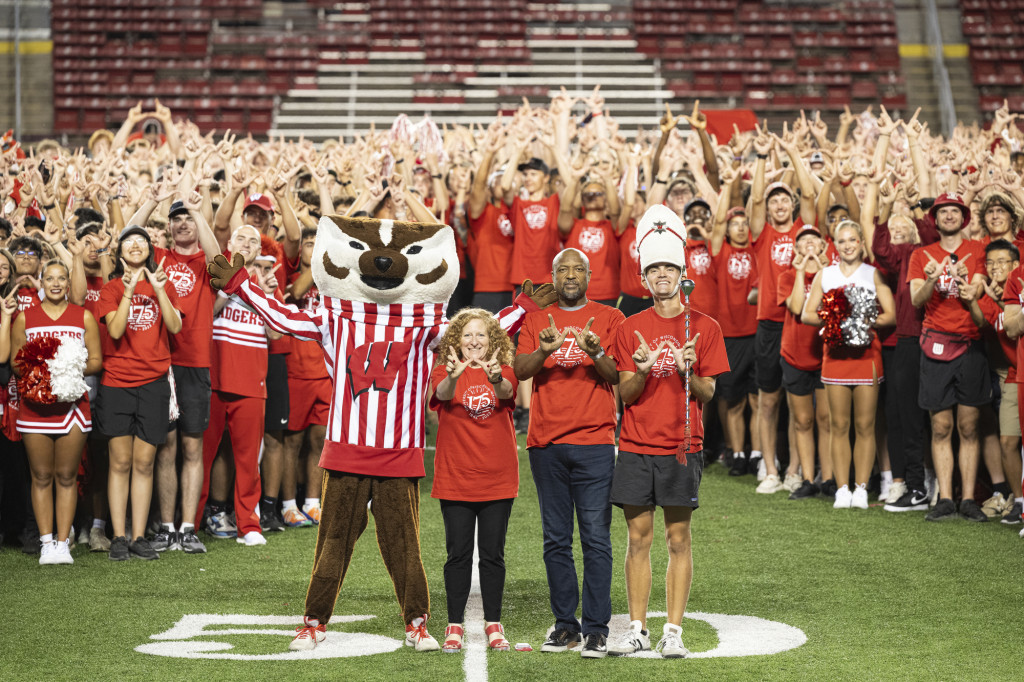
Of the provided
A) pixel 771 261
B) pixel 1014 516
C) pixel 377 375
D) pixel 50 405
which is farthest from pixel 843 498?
pixel 50 405

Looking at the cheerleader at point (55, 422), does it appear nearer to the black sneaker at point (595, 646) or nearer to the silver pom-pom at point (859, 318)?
the black sneaker at point (595, 646)

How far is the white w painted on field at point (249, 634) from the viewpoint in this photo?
4633mm

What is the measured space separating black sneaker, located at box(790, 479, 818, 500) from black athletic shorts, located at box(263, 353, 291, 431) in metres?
3.34

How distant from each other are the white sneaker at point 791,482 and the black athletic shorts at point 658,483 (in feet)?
11.3

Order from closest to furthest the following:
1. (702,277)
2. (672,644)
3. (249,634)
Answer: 1. (672,644)
2. (249,634)
3. (702,277)

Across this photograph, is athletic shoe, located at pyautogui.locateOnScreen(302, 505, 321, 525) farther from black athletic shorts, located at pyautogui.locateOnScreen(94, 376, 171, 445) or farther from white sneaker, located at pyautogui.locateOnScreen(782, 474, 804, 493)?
white sneaker, located at pyautogui.locateOnScreen(782, 474, 804, 493)

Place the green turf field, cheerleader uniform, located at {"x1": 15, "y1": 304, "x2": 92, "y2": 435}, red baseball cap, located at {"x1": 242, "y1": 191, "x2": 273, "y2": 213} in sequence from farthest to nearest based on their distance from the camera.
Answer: red baseball cap, located at {"x1": 242, "y1": 191, "x2": 273, "y2": 213}, cheerleader uniform, located at {"x1": 15, "y1": 304, "x2": 92, "y2": 435}, the green turf field

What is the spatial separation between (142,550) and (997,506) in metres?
5.03

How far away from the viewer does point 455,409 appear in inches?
190

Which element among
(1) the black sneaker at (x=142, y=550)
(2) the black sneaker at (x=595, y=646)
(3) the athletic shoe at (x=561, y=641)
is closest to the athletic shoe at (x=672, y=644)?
A: (2) the black sneaker at (x=595, y=646)

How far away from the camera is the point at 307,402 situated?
726 centimetres

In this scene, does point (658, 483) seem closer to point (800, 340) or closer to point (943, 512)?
point (943, 512)

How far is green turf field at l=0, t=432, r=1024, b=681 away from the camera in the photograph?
4.44 m

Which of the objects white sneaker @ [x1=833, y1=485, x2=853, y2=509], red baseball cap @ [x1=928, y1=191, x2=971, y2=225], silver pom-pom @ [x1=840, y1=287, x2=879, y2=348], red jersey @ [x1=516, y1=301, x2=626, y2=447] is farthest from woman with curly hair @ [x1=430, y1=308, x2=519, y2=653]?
red baseball cap @ [x1=928, y1=191, x2=971, y2=225]
